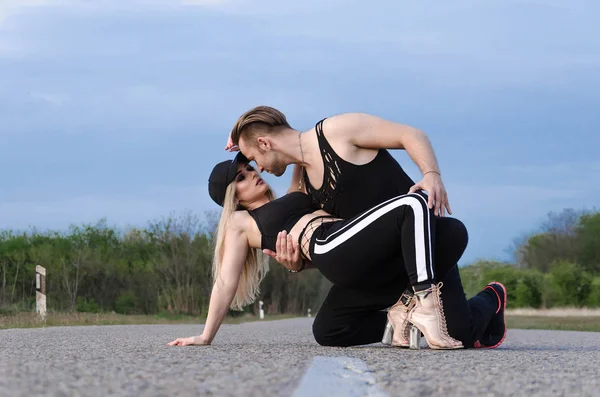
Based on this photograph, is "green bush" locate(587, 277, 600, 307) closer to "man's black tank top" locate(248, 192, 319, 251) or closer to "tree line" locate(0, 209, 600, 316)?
"tree line" locate(0, 209, 600, 316)

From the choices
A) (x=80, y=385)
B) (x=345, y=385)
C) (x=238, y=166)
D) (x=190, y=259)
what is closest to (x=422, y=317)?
Answer: (x=238, y=166)

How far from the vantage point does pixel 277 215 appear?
5.13 m

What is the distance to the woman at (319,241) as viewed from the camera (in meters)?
4.41

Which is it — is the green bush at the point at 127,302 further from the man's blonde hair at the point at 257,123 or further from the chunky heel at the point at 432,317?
the chunky heel at the point at 432,317

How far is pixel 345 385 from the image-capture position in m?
2.42

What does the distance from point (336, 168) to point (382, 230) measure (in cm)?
66

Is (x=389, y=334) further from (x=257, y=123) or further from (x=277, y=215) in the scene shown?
(x=257, y=123)

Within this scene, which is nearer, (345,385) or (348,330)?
(345,385)

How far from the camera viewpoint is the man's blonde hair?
515 centimetres

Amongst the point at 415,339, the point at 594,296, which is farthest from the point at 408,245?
the point at 594,296

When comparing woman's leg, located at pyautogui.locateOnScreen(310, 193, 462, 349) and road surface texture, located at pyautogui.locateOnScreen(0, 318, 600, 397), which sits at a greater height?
woman's leg, located at pyautogui.locateOnScreen(310, 193, 462, 349)

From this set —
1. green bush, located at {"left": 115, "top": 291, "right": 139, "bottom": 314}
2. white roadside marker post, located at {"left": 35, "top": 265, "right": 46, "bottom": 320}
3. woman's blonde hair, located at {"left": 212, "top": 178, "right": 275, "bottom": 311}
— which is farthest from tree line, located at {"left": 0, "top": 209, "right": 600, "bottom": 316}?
woman's blonde hair, located at {"left": 212, "top": 178, "right": 275, "bottom": 311}

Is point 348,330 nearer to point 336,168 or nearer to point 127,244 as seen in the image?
point 336,168

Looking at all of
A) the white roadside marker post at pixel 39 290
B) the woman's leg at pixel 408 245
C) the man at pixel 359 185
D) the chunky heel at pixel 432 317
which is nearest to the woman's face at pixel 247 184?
the man at pixel 359 185
